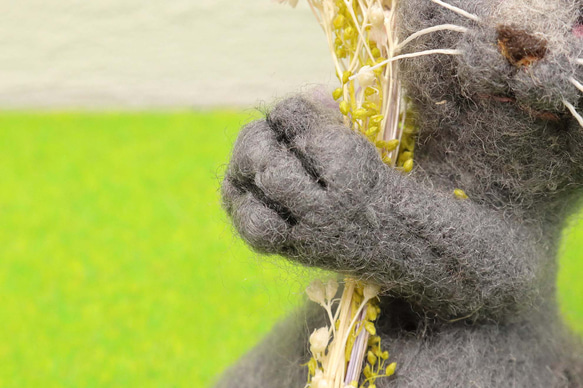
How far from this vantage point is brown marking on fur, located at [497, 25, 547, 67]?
38 centimetres

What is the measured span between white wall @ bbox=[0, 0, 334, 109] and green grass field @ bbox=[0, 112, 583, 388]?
17.3 inches

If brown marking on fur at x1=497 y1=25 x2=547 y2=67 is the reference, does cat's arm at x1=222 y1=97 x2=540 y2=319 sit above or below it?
below

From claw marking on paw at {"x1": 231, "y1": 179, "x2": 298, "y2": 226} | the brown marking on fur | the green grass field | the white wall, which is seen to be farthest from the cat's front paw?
the white wall

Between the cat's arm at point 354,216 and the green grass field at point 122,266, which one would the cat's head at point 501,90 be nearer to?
the cat's arm at point 354,216

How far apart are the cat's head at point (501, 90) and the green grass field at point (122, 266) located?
250mm

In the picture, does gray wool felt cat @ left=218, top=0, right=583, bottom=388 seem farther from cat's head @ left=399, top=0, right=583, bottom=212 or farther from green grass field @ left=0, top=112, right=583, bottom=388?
green grass field @ left=0, top=112, right=583, bottom=388

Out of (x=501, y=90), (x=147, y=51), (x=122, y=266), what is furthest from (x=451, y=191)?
(x=147, y=51)

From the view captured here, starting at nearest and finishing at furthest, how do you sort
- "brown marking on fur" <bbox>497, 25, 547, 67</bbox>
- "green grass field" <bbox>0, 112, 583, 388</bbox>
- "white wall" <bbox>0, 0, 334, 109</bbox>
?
1. "brown marking on fur" <bbox>497, 25, 547, 67</bbox>
2. "green grass field" <bbox>0, 112, 583, 388</bbox>
3. "white wall" <bbox>0, 0, 334, 109</bbox>

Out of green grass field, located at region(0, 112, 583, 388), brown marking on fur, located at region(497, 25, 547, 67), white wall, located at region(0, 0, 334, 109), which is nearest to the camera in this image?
brown marking on fur, located at region(497, 25, 547, 67)

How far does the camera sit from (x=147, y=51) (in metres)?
2.36

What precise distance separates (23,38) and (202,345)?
177 cm

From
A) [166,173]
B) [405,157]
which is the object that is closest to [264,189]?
[405,157]

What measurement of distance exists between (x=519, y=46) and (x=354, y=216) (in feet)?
0.49

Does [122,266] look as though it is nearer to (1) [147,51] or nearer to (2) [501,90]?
(2) [501,90]
